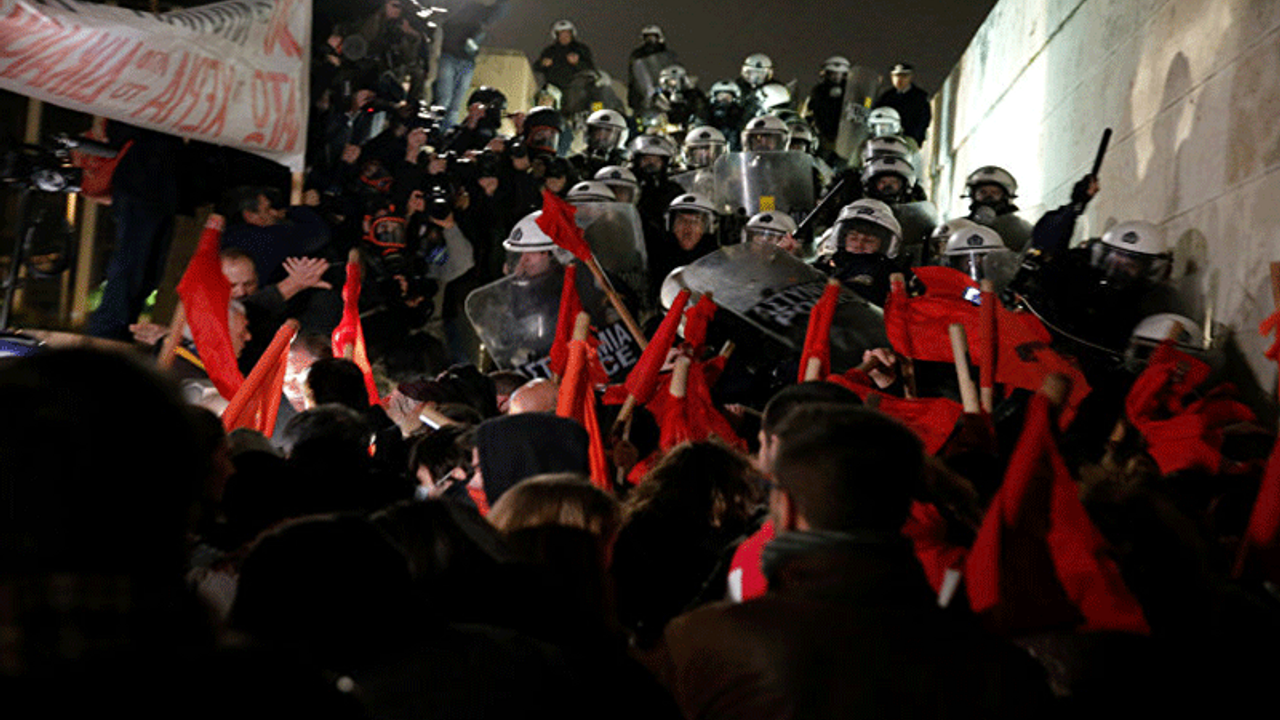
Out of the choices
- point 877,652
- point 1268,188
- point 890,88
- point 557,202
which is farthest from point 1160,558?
point 890,88

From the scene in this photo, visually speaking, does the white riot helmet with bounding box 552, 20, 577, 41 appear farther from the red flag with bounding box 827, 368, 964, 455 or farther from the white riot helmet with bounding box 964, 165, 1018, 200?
the red flag with bounding box 827, 368, 964, 455

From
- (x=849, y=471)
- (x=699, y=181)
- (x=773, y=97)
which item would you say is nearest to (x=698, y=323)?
(x=849, y=471)

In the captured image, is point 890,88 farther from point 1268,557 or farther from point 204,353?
point 1268,557

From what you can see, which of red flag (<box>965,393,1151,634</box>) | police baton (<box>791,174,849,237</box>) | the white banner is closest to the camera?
red flag (<box>965,393,1151,634</box>)

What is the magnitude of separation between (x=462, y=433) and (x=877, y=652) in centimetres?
277

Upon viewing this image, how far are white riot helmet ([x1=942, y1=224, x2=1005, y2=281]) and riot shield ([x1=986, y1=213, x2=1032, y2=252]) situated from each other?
1.49 meters

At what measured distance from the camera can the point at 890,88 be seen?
695 inches

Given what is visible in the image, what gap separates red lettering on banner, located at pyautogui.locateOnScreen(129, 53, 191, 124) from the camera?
25.8 feet

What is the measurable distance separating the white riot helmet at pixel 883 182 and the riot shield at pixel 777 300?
4435 mm

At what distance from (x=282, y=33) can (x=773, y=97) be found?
1045 centimetres

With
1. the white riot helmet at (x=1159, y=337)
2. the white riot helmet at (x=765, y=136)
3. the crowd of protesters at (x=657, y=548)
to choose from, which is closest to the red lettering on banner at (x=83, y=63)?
the crowd of protesters at (x=657, y=548)

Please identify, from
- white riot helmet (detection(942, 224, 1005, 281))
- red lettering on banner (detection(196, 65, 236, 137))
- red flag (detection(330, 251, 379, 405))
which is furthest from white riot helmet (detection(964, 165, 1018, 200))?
red lettering on banner (detection(196, 65, 236, 137))

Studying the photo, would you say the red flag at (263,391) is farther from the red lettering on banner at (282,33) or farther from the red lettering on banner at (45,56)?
the red lettering on banner at (282,33)

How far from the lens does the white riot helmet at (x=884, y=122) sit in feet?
53.9
